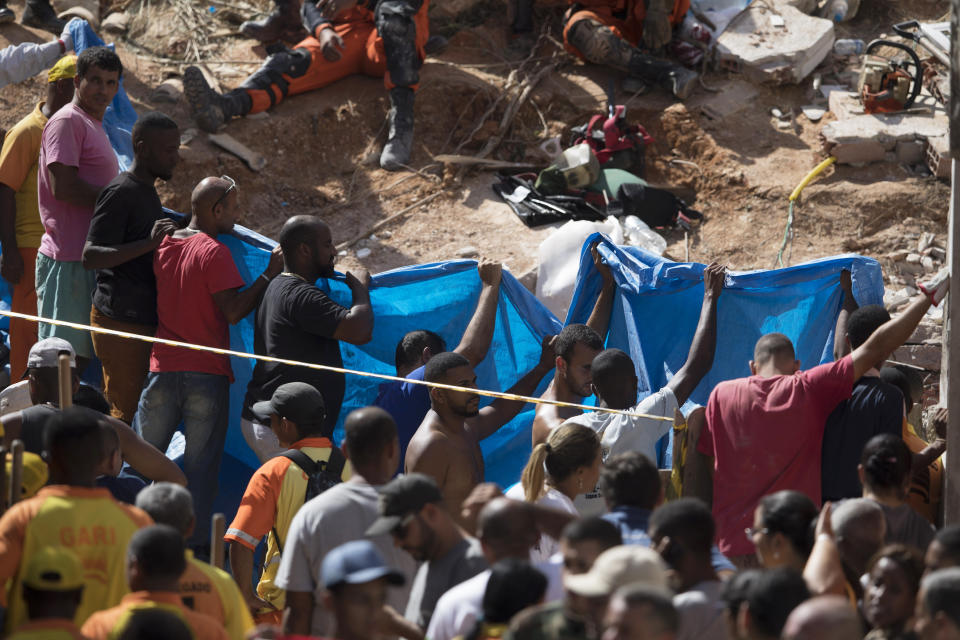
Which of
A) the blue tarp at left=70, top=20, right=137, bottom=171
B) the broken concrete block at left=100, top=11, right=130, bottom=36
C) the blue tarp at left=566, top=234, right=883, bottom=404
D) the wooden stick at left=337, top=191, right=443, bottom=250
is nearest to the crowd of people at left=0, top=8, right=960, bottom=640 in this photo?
the blue tarp at left=566, top=234, right=883, bottom=404

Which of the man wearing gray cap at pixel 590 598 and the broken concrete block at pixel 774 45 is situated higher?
the man wearing gray cap at pixel 590 598

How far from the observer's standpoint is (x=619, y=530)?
364cm

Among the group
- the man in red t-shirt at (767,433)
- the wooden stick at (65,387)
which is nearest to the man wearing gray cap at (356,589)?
the wooden stick at (65,387)

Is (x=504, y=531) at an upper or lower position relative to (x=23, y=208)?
upper

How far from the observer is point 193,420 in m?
5.79

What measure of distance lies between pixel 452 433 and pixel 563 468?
75cm

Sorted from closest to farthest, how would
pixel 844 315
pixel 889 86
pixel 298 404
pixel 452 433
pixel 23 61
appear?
1. pixel 298 404
2. pixel 452 433
3. pixel 844 315
4. pixel 23 61
5. pixel 889 86

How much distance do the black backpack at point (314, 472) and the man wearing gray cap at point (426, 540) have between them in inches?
42.5

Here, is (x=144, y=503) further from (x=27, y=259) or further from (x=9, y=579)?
(x=27, y=259)

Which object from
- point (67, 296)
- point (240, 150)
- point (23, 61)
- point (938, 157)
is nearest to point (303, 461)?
point (67, 296)

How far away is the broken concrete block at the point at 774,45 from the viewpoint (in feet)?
33.2

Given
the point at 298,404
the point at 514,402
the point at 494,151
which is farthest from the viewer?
the point at 494,151

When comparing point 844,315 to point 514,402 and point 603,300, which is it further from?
point 514,402

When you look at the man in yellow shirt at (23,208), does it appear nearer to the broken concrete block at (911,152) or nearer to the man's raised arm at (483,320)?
the man's raised arm at (483,320)
